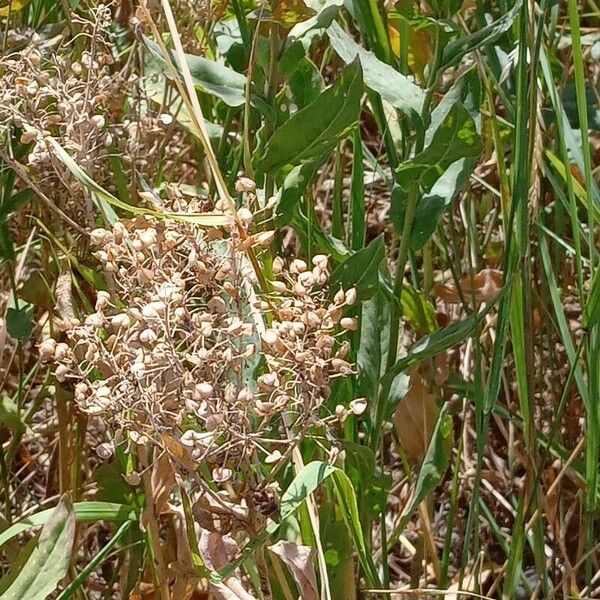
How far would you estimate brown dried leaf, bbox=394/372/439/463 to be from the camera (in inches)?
43.6

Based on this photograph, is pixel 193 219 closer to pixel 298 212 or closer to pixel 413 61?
pixel 298 212

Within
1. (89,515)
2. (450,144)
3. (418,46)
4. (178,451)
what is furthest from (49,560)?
(418,46)

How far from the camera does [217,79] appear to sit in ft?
3.01

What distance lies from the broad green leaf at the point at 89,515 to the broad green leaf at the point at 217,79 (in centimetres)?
Result: 33

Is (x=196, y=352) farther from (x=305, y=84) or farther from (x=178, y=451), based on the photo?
(x=305, y=84)

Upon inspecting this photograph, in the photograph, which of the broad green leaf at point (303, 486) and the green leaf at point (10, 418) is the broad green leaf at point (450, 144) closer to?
the broad green leaf at point (303, 486)

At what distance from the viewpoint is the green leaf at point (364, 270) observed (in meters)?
0.86

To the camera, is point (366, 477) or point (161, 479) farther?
point (366, 477)

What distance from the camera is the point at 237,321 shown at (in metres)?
0.68

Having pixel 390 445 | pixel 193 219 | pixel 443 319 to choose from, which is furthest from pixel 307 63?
pixel 390 445

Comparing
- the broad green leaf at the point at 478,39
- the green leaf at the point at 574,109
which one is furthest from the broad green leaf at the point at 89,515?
the green leaf at the point at 574,109

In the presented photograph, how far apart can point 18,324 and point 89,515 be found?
0.25 m

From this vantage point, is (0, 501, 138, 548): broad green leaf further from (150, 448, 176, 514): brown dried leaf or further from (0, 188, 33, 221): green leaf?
(0, 188, 33, 221): green leaf

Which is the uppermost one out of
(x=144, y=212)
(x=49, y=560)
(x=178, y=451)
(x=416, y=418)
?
(x=144, y=212)
